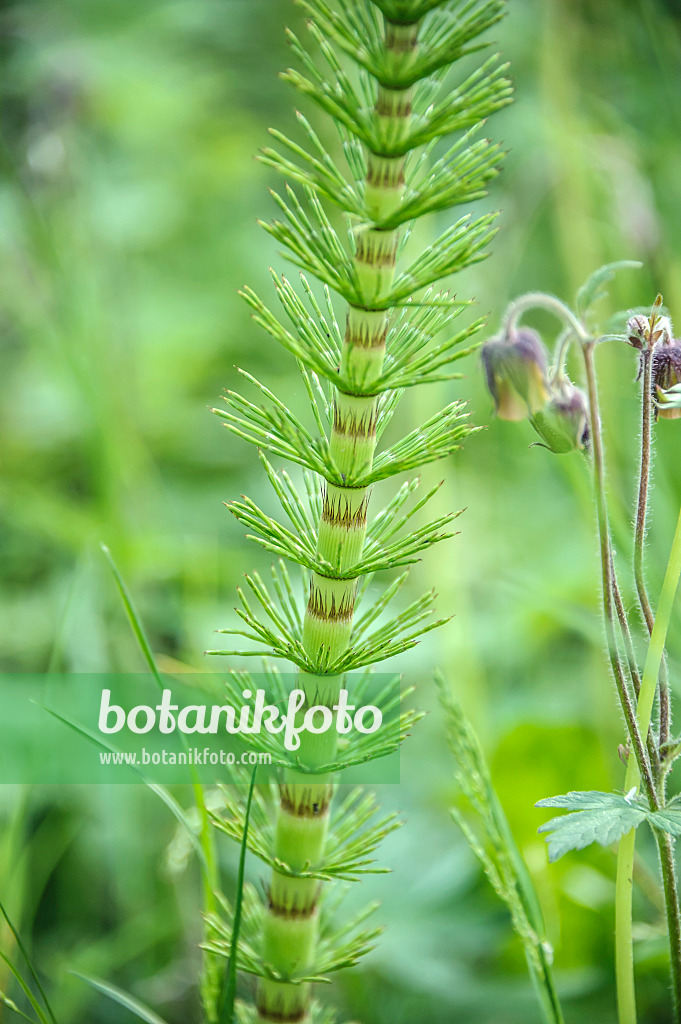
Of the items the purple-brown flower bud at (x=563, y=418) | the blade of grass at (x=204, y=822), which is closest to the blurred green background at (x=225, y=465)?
the blade of grass at (x=204, y=822)

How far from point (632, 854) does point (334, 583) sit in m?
0.26

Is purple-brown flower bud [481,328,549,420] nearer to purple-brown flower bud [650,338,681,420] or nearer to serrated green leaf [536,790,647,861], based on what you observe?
purple-brown flower bud [650,338,681,420]

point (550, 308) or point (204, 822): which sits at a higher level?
point (550, 308)

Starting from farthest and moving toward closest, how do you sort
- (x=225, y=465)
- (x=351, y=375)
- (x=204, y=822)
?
(x=225, y=465) → (x=204, y=822) → (x=351, y=375)

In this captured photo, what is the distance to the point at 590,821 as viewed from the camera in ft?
1.67

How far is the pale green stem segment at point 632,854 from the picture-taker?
1.79 ft

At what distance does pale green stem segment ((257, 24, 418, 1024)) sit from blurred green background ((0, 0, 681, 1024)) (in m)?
0.25

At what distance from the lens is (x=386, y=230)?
488mm

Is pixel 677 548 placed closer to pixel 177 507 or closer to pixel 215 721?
pixel 215 721

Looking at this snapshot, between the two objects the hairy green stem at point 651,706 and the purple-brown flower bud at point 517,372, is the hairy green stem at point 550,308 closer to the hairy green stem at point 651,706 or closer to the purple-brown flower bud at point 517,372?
the purple-brown flower bud at point 517,372

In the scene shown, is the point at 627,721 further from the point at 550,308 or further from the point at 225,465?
the point at 225,465

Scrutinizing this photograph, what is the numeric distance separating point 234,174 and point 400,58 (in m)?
1.86

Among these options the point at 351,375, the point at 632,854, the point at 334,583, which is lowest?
the point at 632,854

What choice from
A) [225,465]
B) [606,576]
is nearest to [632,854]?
[606,576]
